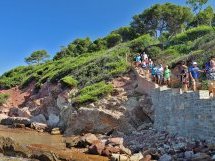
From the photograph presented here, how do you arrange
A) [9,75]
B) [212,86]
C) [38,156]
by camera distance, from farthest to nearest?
1. [9,75]
2. [212,86]
3. [38,156]

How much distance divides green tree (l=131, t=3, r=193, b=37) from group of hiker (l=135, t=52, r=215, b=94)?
86.5ft

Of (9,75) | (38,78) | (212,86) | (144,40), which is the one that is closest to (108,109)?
(212,86)

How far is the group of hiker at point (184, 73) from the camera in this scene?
23.9 meters

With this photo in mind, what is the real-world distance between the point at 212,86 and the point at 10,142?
33.2 feet

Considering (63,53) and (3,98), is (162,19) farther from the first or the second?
(3,98)

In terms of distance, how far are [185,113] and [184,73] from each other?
3.11 m

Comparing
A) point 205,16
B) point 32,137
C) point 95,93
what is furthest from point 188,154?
point 205,16

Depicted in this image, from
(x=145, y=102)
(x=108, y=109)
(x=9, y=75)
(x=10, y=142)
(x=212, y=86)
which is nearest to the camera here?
(x=10, y=142)

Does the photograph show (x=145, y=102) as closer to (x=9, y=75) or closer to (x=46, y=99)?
(x=46, y=99)

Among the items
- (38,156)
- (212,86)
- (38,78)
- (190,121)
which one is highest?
(38,78)

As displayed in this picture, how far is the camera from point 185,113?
23000 mm

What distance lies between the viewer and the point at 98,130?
30.4m

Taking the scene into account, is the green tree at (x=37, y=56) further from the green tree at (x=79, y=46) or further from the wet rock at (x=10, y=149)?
the wet rock at (x=10, y=149)

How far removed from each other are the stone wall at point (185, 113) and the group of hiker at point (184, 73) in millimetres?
884
